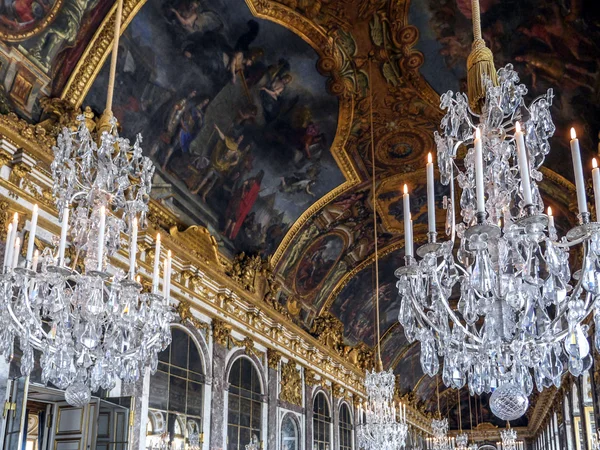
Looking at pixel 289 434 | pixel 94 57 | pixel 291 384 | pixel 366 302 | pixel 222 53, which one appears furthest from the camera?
pixel 366 302

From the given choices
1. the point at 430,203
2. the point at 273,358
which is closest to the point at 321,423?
the point at 273,358

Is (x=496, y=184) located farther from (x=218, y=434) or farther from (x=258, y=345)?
(x=258, y=345)

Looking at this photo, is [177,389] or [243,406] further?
[243,406]

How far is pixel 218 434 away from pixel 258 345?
10.3 feet

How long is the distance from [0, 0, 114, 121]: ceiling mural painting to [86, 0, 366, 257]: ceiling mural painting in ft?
2.07

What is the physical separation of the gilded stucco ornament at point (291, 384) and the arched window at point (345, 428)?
464cm

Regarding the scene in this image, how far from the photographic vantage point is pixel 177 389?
36.0ft

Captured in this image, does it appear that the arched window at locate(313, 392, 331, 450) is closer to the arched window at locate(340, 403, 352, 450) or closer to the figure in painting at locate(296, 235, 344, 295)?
the arched window at locate(340, 403, 352, 450)

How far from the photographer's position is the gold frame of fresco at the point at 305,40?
9.12 m

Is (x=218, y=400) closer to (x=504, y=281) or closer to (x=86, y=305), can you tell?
(x=86, y=305)

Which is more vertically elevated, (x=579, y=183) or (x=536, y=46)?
(x=536, y=46)

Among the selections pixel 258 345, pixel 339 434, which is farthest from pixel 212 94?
pixel 339 434

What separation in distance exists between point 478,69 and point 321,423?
14.6m

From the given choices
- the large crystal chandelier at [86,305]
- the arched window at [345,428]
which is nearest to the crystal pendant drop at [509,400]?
the large crystal chandelier at [86,305]
